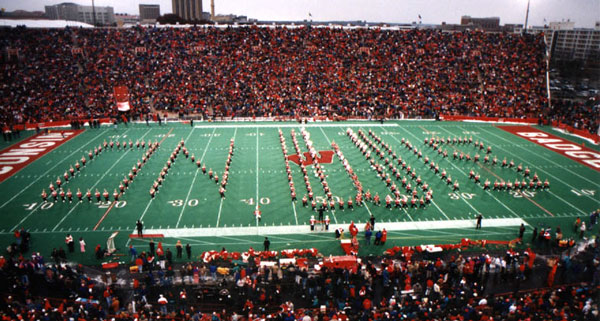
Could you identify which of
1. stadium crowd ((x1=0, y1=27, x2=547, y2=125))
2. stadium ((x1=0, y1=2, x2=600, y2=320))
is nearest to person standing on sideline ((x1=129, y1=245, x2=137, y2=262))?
stadium ((x1=0, y1=2, x2=600, y2=320))

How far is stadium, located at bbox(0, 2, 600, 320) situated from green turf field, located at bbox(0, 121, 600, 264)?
133 millimetres

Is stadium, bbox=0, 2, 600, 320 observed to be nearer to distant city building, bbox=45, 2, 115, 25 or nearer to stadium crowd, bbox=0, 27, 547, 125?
stadium crowd, bbox=0, 27, 547, 125

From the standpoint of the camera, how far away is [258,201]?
68.2ft

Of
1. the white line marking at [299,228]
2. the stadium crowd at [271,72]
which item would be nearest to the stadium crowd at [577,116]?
the stadium crowd at [271,72]

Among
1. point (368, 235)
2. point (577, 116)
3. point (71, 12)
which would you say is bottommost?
point (368, 235)

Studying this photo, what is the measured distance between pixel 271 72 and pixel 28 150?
26.8 m

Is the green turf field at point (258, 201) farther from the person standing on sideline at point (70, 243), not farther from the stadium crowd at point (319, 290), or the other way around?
the stadium crowd at point (319, 290)

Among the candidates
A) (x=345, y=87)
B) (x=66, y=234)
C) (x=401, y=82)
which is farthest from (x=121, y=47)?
(x=66, y=234)

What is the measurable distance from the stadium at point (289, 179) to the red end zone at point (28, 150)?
26cm

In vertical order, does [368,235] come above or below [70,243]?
above

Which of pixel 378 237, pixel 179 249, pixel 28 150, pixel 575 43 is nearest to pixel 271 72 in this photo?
pixel 28 150

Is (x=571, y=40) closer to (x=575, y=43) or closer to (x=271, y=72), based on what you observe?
(x=575, y=43)

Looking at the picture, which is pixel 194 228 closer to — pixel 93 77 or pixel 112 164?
pixel 112 164

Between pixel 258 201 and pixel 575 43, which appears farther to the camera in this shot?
pixel 575 43
